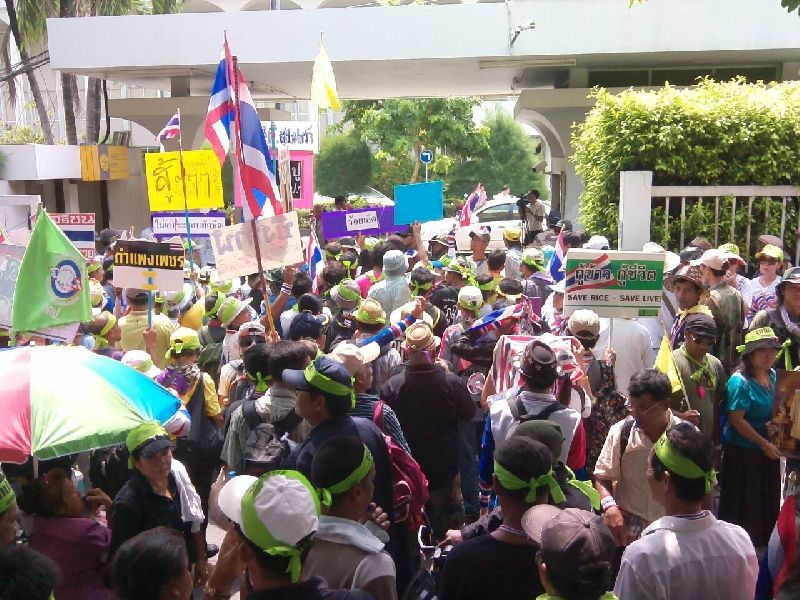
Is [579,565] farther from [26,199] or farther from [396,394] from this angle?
[26,199]

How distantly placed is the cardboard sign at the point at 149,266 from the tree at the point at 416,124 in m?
26.7

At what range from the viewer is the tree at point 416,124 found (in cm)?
Result: 3388

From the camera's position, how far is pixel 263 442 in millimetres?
4660

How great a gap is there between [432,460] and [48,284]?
247cm

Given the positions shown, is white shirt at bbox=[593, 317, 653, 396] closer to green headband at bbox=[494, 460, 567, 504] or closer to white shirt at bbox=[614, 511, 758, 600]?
green headband at bbox=[494, 460, 567, 504]

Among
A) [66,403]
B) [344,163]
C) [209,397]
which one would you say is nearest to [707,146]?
[209,397]

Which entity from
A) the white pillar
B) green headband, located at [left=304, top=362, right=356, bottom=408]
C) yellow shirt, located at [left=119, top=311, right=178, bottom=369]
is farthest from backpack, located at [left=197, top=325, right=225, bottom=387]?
the white pillar

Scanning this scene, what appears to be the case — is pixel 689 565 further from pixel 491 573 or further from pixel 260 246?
pixel 260 246

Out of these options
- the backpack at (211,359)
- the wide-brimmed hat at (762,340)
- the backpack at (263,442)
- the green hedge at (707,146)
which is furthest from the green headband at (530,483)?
the green hedge at (707,146)

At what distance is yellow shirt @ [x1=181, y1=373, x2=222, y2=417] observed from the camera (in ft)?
18.3

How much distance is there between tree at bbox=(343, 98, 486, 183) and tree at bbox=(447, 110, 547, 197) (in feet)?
17.9

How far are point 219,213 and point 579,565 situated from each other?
33.8 feet

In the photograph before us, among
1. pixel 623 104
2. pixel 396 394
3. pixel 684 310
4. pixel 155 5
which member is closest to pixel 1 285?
pixel 396 394

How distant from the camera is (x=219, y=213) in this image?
12.4m
